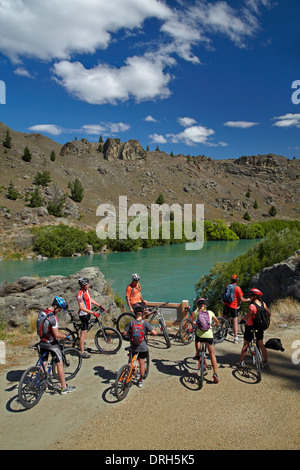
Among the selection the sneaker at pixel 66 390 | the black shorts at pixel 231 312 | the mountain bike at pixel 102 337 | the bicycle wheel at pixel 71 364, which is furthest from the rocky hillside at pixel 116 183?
the sneaker at pixel 66 390

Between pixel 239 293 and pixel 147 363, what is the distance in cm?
360

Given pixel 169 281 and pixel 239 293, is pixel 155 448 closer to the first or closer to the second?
pixel 239 293

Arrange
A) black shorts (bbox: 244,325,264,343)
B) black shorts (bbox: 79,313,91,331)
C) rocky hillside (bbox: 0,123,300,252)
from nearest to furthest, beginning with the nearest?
black shorts (bbox: 244,325,264,343) < black shorts (bbox: 79,313,91,331) < rocky hillside (bbox: 0,123,300,252)

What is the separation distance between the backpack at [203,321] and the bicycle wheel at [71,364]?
2839 mm

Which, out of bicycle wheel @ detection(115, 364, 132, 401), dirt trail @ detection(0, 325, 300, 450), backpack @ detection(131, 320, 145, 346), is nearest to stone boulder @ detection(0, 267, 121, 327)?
dirt trail @ detection(0, 325, 300, 450)

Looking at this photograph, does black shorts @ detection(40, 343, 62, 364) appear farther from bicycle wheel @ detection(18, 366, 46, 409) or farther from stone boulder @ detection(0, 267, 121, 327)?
stone boulder @ detection(0, 267, 121, 327)

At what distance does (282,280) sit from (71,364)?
922cm

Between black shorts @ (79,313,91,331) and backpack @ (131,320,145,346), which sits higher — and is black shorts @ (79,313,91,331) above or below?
below

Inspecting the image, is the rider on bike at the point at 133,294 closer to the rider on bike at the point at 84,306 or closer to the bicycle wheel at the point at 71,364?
the rider on bike at the point at 84,306

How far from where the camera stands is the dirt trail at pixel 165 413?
4359 mm

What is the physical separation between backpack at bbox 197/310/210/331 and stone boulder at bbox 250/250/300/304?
6.95 meters

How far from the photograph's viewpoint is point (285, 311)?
35.4 ft

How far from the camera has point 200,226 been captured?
75875 mm

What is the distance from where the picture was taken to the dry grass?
10.3 m
